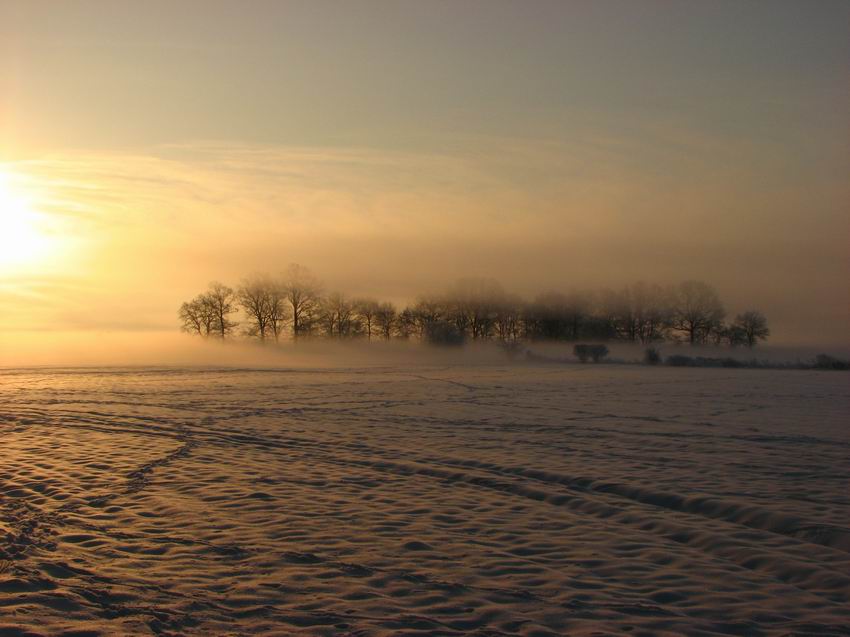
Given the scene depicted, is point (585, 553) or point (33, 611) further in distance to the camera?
point (585, 553)

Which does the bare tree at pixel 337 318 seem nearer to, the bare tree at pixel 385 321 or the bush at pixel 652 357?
the bare tree at pixel 385 321

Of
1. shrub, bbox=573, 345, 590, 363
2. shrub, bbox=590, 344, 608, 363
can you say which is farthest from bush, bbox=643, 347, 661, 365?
shrub, bbox=573, 345, 590, 363

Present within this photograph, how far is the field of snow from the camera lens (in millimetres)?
6992

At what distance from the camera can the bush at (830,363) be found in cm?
6769

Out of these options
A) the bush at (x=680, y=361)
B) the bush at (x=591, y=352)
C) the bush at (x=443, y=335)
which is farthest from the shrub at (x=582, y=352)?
the bush at (x=443, y=335)

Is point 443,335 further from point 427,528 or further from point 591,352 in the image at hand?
point 427,528

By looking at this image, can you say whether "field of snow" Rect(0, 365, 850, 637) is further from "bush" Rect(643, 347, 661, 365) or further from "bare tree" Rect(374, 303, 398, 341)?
"bare tree" Rect(374, 303, 398, 341)

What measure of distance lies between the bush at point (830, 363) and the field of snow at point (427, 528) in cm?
5343

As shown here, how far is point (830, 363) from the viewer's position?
226 feet

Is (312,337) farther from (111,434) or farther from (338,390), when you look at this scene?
(111,434)

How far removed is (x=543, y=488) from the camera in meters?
12.7

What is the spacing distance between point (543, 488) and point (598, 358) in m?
71.3

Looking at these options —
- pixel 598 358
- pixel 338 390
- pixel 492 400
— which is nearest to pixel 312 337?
pixel 598 358

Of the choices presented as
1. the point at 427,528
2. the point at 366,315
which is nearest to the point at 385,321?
the point at 366,315
